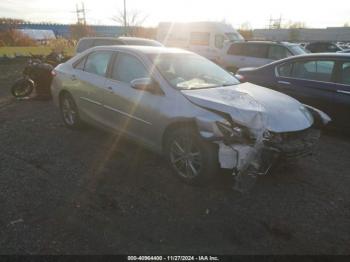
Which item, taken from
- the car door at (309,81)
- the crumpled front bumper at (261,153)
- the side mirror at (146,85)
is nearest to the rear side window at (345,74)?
the car door at (309,81)

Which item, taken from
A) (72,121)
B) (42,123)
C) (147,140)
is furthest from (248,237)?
(42,123)

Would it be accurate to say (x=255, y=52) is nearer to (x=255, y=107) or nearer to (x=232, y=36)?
(x=232, y=36)

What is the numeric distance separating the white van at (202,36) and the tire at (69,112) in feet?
31.5

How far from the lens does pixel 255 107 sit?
155 inches

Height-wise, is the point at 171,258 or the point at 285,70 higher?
the point at 285,70

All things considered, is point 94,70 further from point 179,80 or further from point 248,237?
point 248,237

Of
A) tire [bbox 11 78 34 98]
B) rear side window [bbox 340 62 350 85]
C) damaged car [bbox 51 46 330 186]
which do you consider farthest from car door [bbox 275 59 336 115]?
tire [bbox 11 78 34 98]

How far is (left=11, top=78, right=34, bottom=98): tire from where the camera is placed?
9.53 metres

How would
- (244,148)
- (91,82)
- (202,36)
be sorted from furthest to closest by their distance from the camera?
(202,36) → (91,82) → (244,148)

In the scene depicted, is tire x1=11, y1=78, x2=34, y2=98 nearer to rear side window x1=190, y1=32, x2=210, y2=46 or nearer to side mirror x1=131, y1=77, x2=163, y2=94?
side mirror x1=131, y1=77, x2=163, y2=94

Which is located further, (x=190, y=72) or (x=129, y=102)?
(x=190, y=72)

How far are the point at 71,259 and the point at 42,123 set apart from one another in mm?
4629

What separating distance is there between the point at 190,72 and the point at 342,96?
2.86 m

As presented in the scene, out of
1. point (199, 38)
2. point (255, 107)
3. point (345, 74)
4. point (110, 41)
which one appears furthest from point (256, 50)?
point (255, 107)
